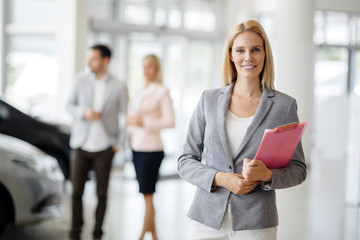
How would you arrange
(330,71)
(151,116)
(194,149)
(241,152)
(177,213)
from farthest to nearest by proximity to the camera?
(330,71) → (177,213) → (151,116) → (194,149) → (241,152)

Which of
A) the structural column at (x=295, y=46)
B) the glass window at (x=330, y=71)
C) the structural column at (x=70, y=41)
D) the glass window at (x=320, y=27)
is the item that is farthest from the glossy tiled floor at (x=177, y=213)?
the glass window at (x=330, y=71)

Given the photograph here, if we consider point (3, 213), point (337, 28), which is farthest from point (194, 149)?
point (337, 28)

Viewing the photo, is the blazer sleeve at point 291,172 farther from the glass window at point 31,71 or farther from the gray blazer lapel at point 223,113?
the glass window at point 31,71

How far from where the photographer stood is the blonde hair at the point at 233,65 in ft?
6.32

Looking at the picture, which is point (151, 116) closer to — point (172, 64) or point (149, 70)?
point (149, 70)

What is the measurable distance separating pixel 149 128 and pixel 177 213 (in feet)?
5.51

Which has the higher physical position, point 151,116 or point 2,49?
point 2,49

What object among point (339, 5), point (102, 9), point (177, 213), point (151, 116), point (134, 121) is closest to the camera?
point (134, 121)

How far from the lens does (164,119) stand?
4.56m

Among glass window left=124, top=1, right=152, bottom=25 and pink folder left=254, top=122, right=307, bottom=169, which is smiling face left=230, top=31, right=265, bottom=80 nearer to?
pink folder left=254, top=122, right=307, bottom=169

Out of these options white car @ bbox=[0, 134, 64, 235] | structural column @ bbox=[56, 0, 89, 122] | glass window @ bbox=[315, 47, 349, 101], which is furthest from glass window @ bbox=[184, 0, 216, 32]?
white car @ bbox=[0, 134, 64, 235]

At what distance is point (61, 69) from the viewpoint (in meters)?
8.66

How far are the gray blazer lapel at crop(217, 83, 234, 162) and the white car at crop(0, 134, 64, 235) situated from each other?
2.58 m

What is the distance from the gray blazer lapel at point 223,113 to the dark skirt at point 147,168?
250 centimetres
